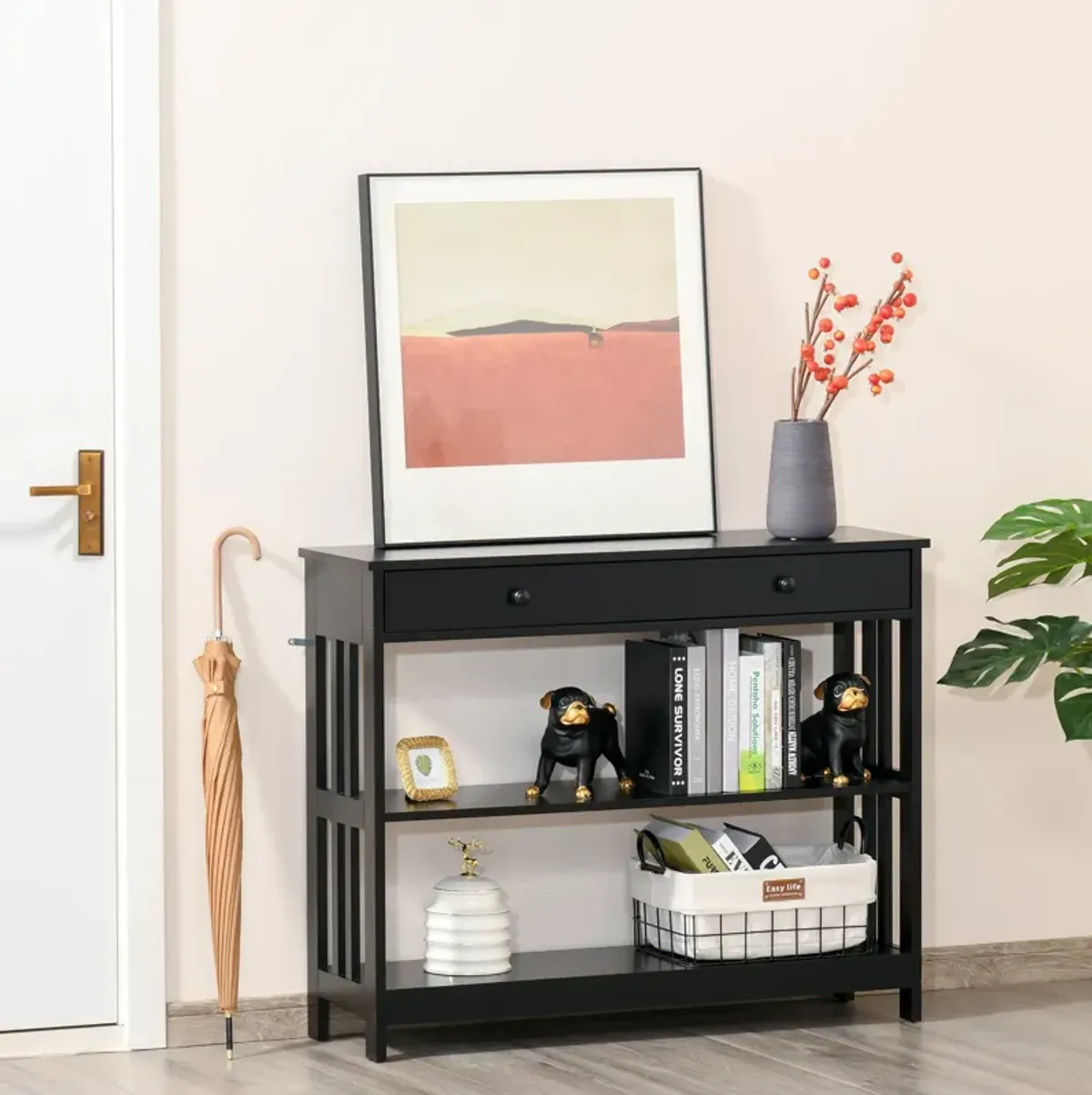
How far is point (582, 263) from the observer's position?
3.56 meters

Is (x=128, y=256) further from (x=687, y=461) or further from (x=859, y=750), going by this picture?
(x=859, y=750)

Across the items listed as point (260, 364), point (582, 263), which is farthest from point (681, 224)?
point (260, 364)

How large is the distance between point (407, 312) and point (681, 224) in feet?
1.81

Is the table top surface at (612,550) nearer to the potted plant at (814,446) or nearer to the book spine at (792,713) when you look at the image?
the potted plant at (814,446)

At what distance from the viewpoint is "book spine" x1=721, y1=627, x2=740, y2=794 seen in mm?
3402

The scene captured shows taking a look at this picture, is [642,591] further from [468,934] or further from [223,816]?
[223,816]

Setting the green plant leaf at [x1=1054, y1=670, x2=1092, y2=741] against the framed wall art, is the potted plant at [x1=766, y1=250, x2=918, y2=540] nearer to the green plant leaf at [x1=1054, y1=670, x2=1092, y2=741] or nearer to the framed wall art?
the framed wall art

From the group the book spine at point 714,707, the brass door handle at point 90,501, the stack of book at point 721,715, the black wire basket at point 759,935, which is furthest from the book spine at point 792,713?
the brass door handle at point 90,501

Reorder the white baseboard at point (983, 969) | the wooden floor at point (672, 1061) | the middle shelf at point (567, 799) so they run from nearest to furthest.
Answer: the wooden floor at point (672, 1061) < the middle shelf at point (567, 799) < the white baseboard at point (983, 969)

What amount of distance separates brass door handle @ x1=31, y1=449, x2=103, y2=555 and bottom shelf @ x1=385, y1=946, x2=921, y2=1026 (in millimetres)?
938

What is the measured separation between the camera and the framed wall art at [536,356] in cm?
347

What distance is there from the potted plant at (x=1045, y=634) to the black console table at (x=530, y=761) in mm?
123

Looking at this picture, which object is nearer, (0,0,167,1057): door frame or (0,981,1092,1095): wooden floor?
(0,981,1092,1095): wooden floor

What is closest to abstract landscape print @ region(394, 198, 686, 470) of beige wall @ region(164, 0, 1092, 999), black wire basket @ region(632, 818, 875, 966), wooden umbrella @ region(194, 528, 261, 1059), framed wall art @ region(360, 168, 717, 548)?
framed wall art @ region(360, 168, 717, 548)
